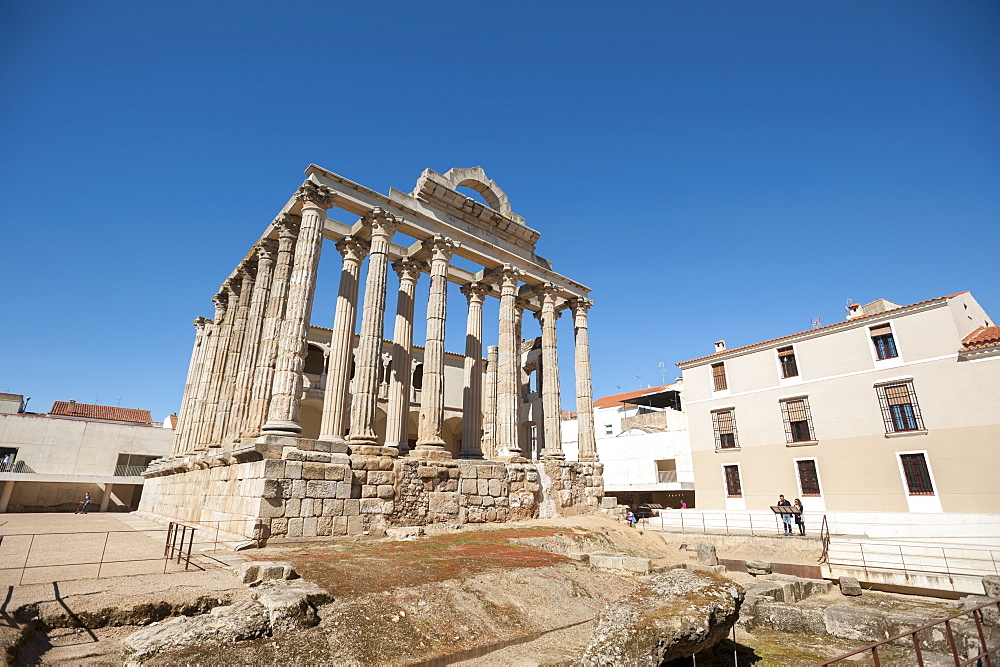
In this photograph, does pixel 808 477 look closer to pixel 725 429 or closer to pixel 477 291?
pixel 725 429

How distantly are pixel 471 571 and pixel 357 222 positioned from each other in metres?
12.0

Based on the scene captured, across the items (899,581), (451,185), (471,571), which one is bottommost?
(899,581)

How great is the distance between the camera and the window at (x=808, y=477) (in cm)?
1945

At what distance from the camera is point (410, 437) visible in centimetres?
3106

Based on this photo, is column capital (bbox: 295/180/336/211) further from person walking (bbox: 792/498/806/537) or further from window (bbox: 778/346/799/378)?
window (bbox: 778/346/799/378)

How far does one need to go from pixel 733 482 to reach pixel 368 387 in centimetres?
1714

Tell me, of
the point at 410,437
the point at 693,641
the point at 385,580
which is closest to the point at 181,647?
the point at 385,580

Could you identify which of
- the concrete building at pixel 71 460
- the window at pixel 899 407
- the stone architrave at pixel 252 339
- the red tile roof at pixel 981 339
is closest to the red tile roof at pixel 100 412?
the concrete building at pixel 71 460

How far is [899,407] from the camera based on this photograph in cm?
1806

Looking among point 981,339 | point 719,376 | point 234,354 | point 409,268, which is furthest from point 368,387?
point 981,339

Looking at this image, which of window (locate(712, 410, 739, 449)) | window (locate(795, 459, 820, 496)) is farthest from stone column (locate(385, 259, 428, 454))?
window (locate(795, 459, 820, 496))

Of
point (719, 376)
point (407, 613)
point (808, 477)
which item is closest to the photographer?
point (407, 613)

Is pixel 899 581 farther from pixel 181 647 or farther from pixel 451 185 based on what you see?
pixel 451 185

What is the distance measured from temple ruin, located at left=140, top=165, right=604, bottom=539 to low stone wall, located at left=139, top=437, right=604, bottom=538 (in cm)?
4
